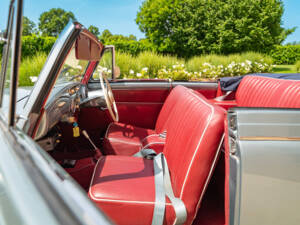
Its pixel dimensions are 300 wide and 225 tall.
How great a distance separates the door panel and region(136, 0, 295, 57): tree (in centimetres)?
2090

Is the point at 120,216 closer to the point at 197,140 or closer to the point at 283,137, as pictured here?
the point at 197,140

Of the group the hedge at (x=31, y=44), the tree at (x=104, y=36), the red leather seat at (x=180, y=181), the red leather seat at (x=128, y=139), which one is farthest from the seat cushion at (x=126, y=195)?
the tree at (x=104, y=36)

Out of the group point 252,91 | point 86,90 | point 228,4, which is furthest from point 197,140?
point 228,4

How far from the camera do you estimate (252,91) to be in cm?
307

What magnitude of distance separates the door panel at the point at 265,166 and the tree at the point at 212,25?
20.9 meters

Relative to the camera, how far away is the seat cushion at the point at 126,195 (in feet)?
4.61

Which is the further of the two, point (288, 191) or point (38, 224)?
point (288, 191)

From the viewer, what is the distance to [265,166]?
118cm

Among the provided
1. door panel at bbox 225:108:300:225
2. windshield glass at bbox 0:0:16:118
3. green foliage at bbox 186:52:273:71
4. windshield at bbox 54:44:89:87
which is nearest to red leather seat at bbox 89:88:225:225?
door panel at bbox 225:108:300:225

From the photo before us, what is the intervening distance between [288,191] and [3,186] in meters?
1.20

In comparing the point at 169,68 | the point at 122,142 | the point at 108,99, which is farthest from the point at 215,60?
the point at 122,142

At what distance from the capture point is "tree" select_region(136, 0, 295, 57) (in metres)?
20.5

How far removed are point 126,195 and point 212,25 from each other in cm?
2248

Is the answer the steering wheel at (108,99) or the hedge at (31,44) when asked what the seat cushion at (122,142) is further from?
the hedge at (31,44)
